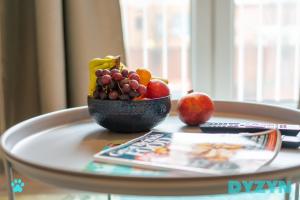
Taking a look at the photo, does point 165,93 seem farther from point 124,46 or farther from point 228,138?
point 124,46

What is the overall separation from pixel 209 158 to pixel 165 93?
0.99 feet

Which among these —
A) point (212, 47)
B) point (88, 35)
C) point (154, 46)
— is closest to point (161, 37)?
point (154, 46)

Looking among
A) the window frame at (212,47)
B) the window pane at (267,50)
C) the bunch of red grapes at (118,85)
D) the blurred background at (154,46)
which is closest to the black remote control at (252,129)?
the bunch of red grapes at (118,85)

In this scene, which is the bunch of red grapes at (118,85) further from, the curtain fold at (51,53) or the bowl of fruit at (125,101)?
the curtain fold at (51,53)

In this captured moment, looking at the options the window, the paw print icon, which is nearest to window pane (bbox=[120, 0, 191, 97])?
the window

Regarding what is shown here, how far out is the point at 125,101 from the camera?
38.5 inches

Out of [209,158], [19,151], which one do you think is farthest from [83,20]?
[209,158]

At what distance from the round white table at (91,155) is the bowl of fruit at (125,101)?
3cm

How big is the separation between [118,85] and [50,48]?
2.10ft

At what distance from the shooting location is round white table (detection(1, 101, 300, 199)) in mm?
672

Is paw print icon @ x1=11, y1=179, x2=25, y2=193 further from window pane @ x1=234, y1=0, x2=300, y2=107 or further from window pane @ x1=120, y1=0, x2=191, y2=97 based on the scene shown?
window pane @ x1=234, y1=0, x2=300, y2=107

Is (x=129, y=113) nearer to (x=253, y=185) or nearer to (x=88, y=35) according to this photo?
(x=253, y=185)

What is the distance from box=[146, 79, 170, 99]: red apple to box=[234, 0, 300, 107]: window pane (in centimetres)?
89

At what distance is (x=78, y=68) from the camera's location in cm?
160
